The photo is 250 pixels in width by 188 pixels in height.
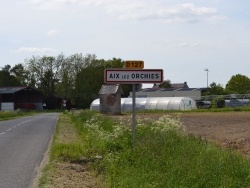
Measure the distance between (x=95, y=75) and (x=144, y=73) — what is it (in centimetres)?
10165

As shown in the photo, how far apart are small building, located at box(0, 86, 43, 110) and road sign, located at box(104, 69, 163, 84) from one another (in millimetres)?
95184

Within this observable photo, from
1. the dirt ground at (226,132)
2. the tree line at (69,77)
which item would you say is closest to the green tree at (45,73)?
the tree line at (69,77)

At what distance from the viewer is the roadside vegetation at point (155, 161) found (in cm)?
872

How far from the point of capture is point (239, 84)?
108875 millimetres

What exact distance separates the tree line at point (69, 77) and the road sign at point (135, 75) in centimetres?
9965

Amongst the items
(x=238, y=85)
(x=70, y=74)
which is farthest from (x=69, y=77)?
(x=238, y=85)

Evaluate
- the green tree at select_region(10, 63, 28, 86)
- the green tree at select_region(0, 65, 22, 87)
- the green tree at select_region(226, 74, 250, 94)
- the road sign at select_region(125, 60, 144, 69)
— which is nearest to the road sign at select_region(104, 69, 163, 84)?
the road sign at select_region(125, 60, 144, 69)

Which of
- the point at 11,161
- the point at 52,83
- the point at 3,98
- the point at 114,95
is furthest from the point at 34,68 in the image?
A: the point at 11,161

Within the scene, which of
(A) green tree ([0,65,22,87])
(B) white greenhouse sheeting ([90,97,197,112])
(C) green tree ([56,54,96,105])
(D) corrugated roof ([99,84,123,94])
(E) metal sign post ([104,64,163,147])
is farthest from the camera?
(A) green tree ([0,65,22,87])

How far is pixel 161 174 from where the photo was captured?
9516mm

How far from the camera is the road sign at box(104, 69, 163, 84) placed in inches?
531

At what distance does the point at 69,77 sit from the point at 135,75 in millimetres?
105659

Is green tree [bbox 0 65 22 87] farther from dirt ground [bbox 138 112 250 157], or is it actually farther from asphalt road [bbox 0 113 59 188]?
asphalt road [bbox 0 113 59 188]

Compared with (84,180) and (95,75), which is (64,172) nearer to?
(84,180)
